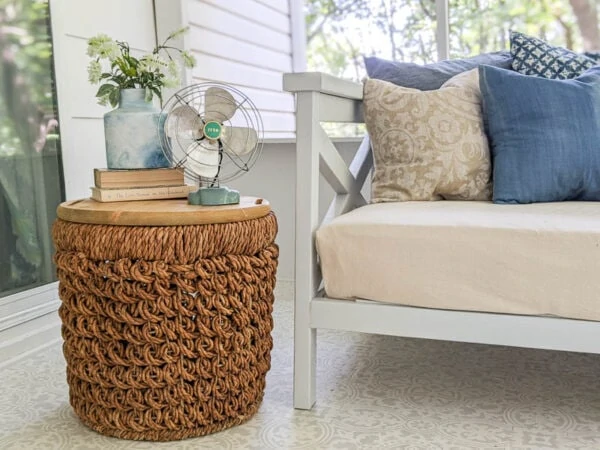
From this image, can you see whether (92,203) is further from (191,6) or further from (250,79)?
(250,79)

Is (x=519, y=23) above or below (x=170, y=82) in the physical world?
above

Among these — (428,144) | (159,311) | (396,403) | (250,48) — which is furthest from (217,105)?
(250,48)

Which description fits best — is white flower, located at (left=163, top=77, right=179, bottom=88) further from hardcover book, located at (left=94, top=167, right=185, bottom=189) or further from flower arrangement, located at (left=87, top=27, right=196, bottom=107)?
hardcover book, located at (left=94, top=167, right=185, bottom=189)

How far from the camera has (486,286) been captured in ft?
4.41

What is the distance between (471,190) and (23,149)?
1409 mm

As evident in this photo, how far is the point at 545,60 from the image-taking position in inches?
74.4

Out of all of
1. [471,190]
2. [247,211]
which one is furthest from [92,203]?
[471,190]

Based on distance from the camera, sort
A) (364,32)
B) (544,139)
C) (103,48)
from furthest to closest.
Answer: (364,32)
(544,139)
(103,48)

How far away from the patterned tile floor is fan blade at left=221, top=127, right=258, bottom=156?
602 millimetres

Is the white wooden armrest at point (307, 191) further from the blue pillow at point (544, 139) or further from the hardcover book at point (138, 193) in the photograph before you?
the blue pillow at point (544, 139)

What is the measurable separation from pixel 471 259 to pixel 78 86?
1581mm

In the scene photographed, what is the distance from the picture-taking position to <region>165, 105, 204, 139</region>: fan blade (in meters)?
1.44

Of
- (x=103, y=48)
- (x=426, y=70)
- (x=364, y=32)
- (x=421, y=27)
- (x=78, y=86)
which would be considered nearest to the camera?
(x=103, y=48)

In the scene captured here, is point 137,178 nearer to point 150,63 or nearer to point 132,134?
point 132,134
